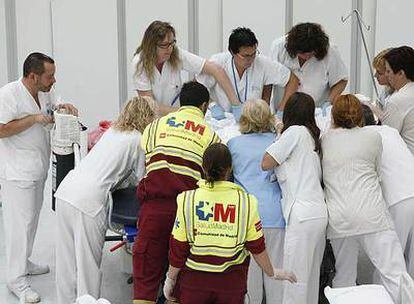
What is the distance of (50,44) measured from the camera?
7.00 m

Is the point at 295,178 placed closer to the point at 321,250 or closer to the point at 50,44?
the point at 321,250

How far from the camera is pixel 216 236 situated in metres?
3.05

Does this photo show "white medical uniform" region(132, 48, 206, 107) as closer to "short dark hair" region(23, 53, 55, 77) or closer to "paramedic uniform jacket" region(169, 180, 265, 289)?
"short dark hair" region(23, 53, 55, 77)

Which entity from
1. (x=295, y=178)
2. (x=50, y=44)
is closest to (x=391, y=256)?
(x=295, y=178)

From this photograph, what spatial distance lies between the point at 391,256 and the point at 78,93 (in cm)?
409

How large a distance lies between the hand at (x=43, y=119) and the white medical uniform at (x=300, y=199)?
1208mm

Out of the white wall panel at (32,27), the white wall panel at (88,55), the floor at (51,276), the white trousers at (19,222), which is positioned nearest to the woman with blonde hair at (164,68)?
the white trousers at (19,222)

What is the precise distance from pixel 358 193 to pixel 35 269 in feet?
6.43

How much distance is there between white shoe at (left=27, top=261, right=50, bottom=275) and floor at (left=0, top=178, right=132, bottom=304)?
0.03 meters

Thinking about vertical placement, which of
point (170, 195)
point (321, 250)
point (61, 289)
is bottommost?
A: point (61, 289)

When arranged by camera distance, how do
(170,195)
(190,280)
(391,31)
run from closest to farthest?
1. (190,280)
2. (170,195)
3. (391,31)

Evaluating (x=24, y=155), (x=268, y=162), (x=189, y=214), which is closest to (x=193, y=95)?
(x=268, y=162)

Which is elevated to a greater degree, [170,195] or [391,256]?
[170,195]

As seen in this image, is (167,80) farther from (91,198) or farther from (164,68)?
(91,198)
